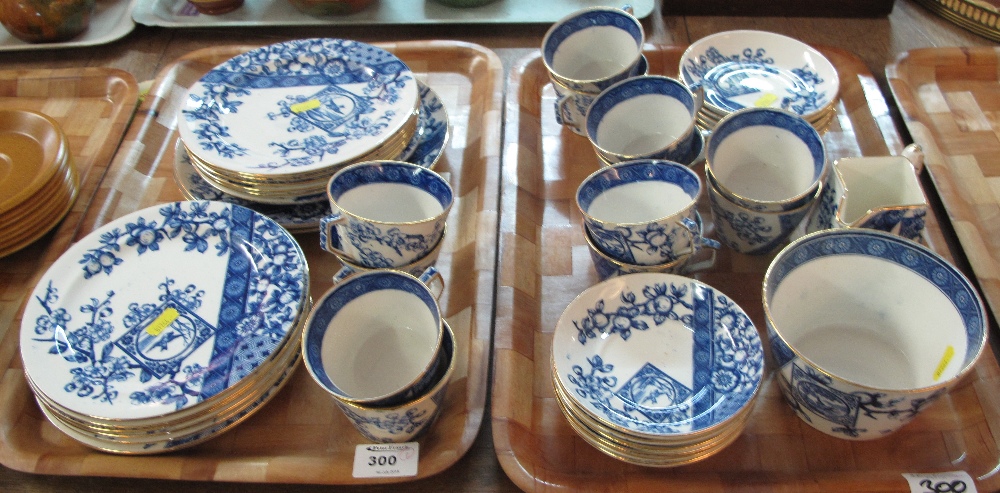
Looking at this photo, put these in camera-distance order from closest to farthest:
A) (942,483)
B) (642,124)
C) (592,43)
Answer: (942,483)
(642,124)
(592,43)

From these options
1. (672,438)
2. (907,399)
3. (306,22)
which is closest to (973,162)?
(907,399)

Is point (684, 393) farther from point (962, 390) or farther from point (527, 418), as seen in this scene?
point (962, 390)

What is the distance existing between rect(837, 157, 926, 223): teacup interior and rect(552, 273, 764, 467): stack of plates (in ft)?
0.71

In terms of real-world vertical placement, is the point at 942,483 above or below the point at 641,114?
below

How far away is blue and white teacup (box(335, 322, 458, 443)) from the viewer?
69cm

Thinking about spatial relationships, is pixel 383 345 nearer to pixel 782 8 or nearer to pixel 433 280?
pixel 433 280

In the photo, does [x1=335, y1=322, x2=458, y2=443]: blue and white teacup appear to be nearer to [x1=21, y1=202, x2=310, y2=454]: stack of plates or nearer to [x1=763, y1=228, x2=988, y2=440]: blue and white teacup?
[x1=21, y1=202, x2=310, y2=454]: stack of plates

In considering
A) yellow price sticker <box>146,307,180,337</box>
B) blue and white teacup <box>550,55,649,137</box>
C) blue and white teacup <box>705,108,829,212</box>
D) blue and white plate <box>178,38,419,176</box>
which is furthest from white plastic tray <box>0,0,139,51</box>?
blue and white teacup <box>705,108,829,212</box>

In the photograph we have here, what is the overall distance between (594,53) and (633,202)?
0.36m

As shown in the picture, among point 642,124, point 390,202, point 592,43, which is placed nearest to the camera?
point 390,202

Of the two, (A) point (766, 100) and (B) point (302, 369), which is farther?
(A) point (766, 100)

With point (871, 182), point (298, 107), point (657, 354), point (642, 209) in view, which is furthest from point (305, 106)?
point (871, 182)

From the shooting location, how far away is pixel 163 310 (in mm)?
837

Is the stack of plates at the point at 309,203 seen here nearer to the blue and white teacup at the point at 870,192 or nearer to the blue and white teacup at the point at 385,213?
the blue and white teacup at the point at 385,213
